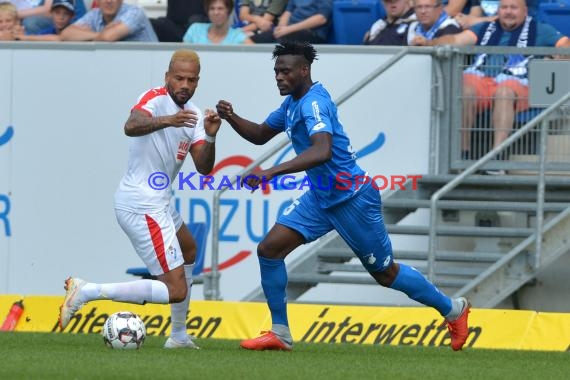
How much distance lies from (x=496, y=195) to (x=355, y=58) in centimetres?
187

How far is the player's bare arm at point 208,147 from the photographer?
10.4 metres

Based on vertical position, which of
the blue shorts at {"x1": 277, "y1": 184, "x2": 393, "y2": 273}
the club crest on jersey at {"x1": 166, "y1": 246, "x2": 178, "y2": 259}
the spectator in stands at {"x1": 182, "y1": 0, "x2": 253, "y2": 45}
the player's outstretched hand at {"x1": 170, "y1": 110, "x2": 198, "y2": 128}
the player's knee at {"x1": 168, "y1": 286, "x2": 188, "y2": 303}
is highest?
the spectator in stands at {"x1": 182, "y1": 0, "x2": 253, "y2": 45}

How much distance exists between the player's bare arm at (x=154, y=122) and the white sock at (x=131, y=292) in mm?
1036

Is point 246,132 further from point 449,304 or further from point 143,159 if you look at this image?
point 449,304

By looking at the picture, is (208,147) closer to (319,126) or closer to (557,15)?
(319,126)

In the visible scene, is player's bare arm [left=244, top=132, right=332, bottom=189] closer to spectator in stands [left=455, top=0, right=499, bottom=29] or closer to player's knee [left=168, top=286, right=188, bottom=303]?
player's knee [left=168, top=286, right=188, bottom=303]

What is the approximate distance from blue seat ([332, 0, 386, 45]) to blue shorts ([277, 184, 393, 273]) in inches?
204

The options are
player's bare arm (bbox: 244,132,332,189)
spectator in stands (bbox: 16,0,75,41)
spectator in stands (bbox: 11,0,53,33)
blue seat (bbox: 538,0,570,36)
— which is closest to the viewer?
player's bare arm (bbox: 244,132,332,189)

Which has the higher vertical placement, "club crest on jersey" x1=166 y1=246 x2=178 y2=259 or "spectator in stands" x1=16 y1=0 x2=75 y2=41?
"spectator in stands" x1=16 y1=0 x2=75 y2=41

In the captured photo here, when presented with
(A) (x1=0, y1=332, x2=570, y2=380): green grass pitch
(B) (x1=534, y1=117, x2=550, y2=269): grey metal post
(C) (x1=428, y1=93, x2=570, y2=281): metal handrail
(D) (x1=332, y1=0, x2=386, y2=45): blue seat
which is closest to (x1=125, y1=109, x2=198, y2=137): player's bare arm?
(A) (x1=0, y1=332, x2=570, y2=380): green grass pitch

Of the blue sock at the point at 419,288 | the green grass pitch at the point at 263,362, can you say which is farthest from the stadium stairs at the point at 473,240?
the blue sock at the point at 419,288

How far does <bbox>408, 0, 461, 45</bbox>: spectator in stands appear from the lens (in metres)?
14.6

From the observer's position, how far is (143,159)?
10578 millimetres

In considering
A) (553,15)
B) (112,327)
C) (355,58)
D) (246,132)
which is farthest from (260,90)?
(112,327)
